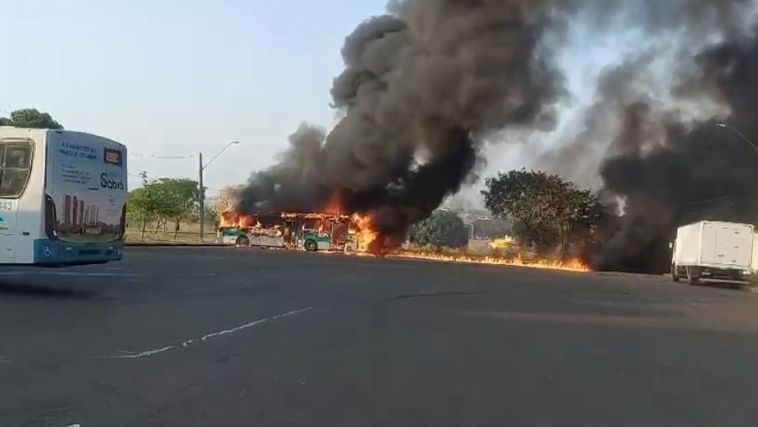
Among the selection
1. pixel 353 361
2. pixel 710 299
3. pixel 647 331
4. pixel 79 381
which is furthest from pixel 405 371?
pixel 710 299

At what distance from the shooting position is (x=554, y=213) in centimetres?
5681

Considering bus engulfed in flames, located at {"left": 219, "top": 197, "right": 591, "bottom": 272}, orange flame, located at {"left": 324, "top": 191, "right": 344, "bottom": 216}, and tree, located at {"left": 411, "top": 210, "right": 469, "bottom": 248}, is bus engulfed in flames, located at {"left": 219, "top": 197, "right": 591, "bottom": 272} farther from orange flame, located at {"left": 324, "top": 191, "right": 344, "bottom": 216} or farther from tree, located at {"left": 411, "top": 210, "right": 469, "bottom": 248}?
tree, located at {"left": 411, "top": 210, "right": 469, "bottom": 248}

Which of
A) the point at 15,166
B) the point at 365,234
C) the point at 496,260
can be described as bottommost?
the point at 496,260

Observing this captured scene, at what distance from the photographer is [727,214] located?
165ft

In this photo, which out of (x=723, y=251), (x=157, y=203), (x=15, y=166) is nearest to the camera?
(x=15, y=166)

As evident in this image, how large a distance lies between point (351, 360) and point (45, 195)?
8383mm

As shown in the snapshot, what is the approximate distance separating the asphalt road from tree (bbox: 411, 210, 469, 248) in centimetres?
6380

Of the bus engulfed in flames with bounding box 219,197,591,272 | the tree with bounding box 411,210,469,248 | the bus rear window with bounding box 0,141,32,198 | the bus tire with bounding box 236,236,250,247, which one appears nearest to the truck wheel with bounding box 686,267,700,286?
the bus engulfed in flames with bounding box 219,197,591,272

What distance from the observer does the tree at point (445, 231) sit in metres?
85.7

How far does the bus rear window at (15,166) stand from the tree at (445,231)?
64.8 metres

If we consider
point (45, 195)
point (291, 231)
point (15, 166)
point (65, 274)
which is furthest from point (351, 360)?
point (291, 231)

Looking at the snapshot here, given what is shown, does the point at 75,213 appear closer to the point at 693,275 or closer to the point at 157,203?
the point at 693,275

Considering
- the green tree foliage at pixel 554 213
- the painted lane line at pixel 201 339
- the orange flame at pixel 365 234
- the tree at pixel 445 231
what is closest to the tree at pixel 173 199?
the orange flame at pixel 365 234

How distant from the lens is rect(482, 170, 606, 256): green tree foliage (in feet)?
184
